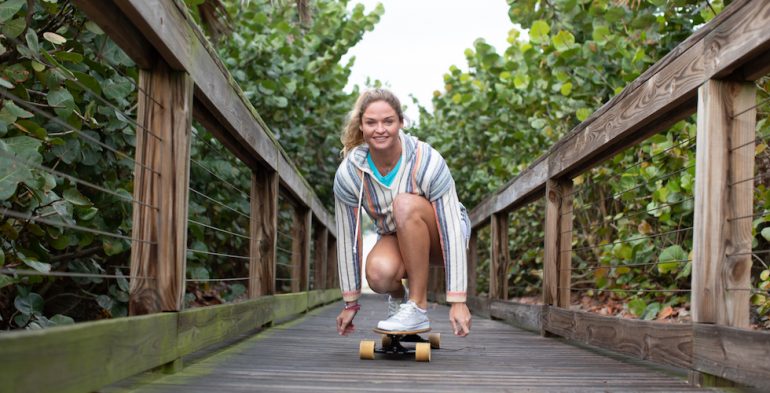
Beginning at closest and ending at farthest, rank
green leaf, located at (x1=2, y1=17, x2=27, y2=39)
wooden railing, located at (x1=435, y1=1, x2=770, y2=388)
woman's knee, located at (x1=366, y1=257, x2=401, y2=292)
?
wooden railing, located at (x1=435, y1=1, x2=770, y2=388), green leaf, located at (x1=2, y1=17, x2=27, y2=39), woman's knee, located at (x1=366, y1=257, x2=401, y2=292)

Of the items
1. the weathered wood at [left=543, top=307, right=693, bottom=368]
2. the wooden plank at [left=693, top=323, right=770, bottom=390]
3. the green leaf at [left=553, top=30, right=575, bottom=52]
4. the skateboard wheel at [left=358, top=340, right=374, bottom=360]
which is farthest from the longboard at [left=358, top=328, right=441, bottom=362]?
the green leaf at [left=553, top=30, right=575, bottom=52]

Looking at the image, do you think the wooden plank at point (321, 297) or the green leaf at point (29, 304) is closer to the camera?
the green leaf at point (29, 304)

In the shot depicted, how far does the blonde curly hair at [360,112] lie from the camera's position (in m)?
2.91

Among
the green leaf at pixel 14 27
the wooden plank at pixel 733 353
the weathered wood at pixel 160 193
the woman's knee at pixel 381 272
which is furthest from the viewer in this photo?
the woman's knee at pixel 381 272

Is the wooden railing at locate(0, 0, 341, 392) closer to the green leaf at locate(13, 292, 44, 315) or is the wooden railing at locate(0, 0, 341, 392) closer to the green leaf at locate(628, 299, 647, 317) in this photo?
the green leaf at locate(13, 292, 44, 315)

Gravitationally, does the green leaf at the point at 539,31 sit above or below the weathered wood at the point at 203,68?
above

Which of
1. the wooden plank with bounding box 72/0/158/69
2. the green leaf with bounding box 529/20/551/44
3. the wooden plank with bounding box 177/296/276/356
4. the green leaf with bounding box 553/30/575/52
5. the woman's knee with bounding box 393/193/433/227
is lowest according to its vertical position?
the wooden plank with bounding box 177/296/276/356

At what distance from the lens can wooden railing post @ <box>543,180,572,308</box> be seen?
12.8 feet

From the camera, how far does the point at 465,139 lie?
1027cm

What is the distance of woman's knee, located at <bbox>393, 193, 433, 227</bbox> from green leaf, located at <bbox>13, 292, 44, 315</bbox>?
1.35m

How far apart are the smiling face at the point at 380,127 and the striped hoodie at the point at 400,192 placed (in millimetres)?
83

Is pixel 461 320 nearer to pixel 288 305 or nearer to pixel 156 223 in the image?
pixel 156 223

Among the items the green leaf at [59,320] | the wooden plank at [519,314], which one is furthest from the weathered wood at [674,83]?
the green leaf at [59,320]

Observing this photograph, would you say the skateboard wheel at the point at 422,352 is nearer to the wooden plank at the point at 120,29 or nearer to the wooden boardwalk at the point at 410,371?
the wooden boardwalk at the point at 410,371
